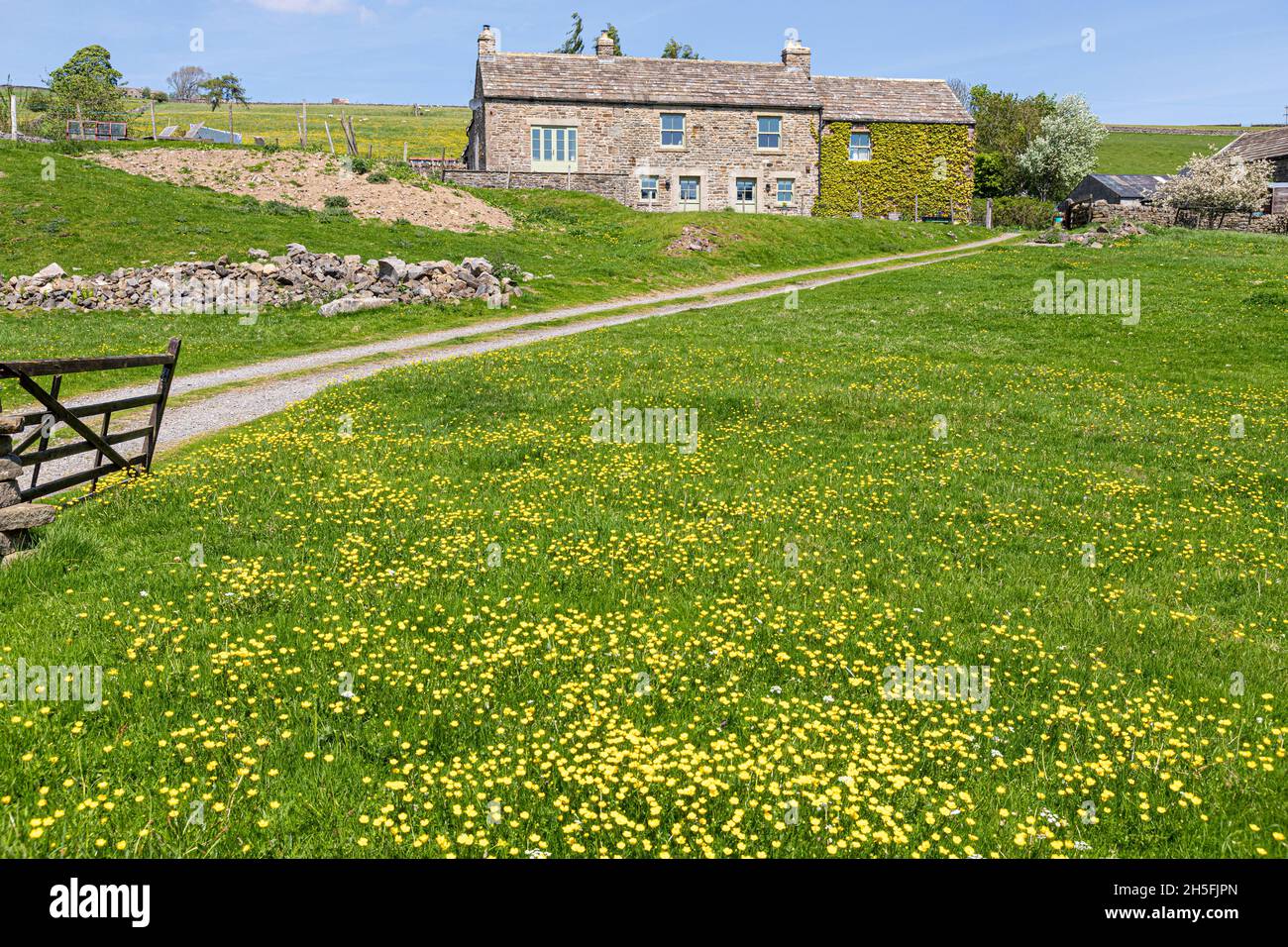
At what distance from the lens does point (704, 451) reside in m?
16.1

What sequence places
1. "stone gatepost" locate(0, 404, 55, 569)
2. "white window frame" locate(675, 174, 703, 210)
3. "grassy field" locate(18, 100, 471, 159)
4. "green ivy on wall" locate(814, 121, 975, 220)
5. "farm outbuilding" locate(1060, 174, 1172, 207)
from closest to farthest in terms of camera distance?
"stone gatepost" locate(0, 404, 55, 569) → "white window frame" locate(675, 174, 703, 210) → "green ivy on wall" locate(814, 121, 975, 220) → "farm outbuilding" locate(1060, 174, 1172, 207) → "grassy field" locate(18, 100, 471, 159)

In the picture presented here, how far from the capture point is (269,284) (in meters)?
30.8

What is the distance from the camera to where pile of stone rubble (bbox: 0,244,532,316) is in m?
28.8

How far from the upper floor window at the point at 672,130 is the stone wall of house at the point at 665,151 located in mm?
307

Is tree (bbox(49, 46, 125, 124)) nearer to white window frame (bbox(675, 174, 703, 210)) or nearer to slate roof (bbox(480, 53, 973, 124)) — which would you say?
slate roof (bbox(480, 53, 973, 124))

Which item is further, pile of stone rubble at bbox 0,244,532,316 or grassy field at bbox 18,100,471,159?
grassy field at bbox 18,100,471,159

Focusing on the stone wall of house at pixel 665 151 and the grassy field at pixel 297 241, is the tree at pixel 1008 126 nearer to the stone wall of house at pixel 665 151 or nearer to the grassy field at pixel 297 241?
the stone wall of house at pixel 665 151

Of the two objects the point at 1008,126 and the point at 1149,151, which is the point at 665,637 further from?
the point at 1149,151

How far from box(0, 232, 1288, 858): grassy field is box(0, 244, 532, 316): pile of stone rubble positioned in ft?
46.7

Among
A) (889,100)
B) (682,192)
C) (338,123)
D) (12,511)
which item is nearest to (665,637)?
(12,511)

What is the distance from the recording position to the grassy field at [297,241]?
25984 mm

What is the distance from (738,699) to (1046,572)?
18.7 ft

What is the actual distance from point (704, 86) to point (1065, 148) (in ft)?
166
